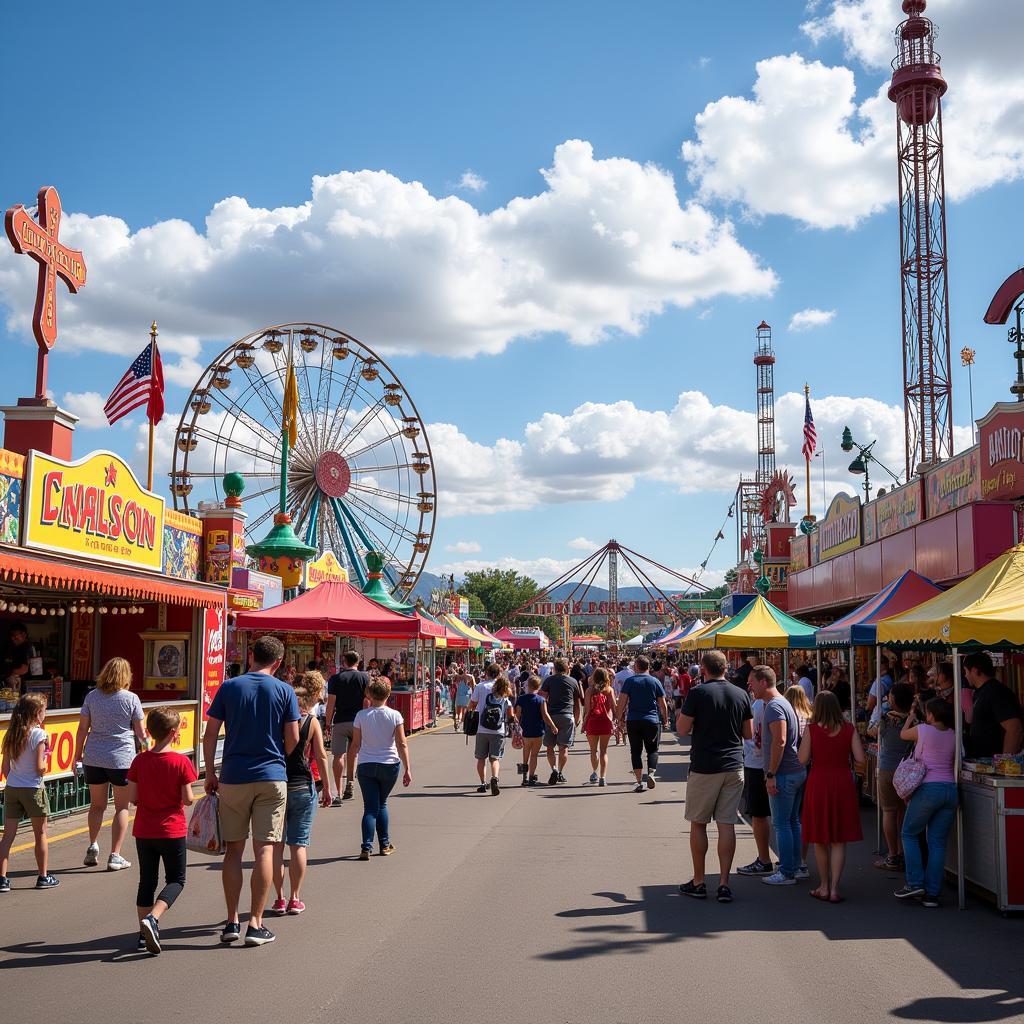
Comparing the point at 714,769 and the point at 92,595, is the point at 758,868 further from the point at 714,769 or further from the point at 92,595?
the point at 92,595

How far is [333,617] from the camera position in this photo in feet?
59.5

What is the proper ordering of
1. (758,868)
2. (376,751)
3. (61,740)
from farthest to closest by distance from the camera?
(61,740), (376,751), (758,868)

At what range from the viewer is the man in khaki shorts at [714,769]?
7820 mm

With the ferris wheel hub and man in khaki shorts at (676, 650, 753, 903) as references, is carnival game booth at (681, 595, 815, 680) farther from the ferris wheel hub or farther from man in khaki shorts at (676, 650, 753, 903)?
the ferris wheel hub

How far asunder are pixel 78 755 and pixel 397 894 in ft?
9.52

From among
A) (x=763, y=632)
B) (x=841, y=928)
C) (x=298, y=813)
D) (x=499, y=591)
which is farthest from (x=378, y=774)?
(x=499, y=591)

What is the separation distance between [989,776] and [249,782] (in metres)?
5.13

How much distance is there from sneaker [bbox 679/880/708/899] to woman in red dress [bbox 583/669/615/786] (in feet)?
21.8

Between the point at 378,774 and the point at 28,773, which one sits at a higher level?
the point at 28,773

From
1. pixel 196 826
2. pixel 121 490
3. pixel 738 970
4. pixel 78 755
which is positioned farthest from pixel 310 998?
pixel 121 490

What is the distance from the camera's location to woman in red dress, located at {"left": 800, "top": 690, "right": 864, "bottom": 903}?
25.8 feet

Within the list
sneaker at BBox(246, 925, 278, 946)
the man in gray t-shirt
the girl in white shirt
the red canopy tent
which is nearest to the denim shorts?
sneaker at BBox(246, 925, 278, 946)

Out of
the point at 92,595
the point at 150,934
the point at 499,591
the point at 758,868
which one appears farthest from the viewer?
the point at 499,591

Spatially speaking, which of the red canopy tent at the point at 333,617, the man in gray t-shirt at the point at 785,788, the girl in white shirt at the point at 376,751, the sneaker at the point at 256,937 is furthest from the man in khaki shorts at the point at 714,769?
the red canopy tent at the point at 333,617
